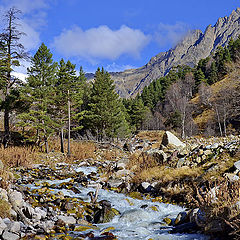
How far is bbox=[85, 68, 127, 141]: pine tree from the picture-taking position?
99.2ft

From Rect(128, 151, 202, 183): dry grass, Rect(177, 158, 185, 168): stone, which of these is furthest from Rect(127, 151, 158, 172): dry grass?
Rect(177, 158, 185, 168): stone

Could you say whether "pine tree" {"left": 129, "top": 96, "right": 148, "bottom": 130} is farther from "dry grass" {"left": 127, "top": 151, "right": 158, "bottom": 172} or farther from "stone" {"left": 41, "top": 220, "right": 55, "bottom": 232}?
"stone" {"left": 41, "top": 220, "right": 55, "bottom": 232}

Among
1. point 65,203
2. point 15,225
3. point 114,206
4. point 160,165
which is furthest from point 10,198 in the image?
point 160,165

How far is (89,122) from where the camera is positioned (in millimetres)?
31844

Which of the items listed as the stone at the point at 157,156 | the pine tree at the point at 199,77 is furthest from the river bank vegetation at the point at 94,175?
the pine tree at the point at 199,77

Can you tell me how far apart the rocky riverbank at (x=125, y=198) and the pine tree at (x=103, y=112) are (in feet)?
52.8

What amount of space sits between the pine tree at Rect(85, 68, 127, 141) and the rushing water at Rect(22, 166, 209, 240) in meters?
20.5

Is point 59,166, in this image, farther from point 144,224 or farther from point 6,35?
point 6,35

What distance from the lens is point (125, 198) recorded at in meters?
9.16

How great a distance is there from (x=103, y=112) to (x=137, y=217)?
76.1ft

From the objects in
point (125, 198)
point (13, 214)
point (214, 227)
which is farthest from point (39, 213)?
point (214, 227)

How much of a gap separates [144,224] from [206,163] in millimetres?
5281

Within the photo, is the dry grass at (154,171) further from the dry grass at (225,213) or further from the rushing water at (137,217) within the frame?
the dry grass at (225,213)

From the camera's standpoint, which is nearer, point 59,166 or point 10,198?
point 10,198
